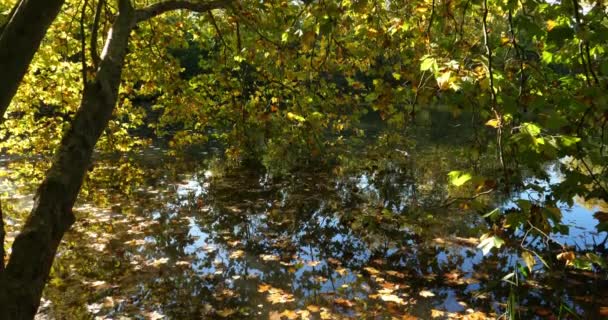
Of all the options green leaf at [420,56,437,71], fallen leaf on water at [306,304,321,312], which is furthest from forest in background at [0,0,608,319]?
fallen leaf on water at [306,304,321,312]

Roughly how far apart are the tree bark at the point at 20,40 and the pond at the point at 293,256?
2732mm

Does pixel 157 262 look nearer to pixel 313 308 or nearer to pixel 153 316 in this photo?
pixel 153 316

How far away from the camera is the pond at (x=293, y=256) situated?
5.93 meters

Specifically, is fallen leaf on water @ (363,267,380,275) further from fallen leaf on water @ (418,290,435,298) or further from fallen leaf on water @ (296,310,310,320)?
fallen leaf on water @ (296,310,310,320)

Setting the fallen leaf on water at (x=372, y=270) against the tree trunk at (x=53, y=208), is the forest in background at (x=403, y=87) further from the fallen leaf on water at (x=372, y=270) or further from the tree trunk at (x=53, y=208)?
the fallen leaf on water at (x=372, y=270)

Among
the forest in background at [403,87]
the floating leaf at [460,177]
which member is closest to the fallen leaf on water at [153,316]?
the forest in background at [403,87]

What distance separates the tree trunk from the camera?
8.32ft

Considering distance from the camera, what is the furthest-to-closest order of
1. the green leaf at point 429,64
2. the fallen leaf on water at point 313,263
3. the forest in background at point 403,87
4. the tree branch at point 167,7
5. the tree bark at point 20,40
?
1. the fallen leaf on water at point 313,263
2. the tree branch at point 167,7
3. the green leaf at point 429,64
4. the forest in background at point 403,87
5. the tree bark at point 20,40

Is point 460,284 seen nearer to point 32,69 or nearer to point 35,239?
point 35,239

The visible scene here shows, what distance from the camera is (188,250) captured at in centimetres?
800

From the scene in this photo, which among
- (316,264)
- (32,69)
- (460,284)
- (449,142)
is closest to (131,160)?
(32,69)

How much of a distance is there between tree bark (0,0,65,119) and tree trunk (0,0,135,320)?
57 cm

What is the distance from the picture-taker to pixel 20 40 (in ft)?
7.66

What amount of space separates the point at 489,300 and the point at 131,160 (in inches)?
565
